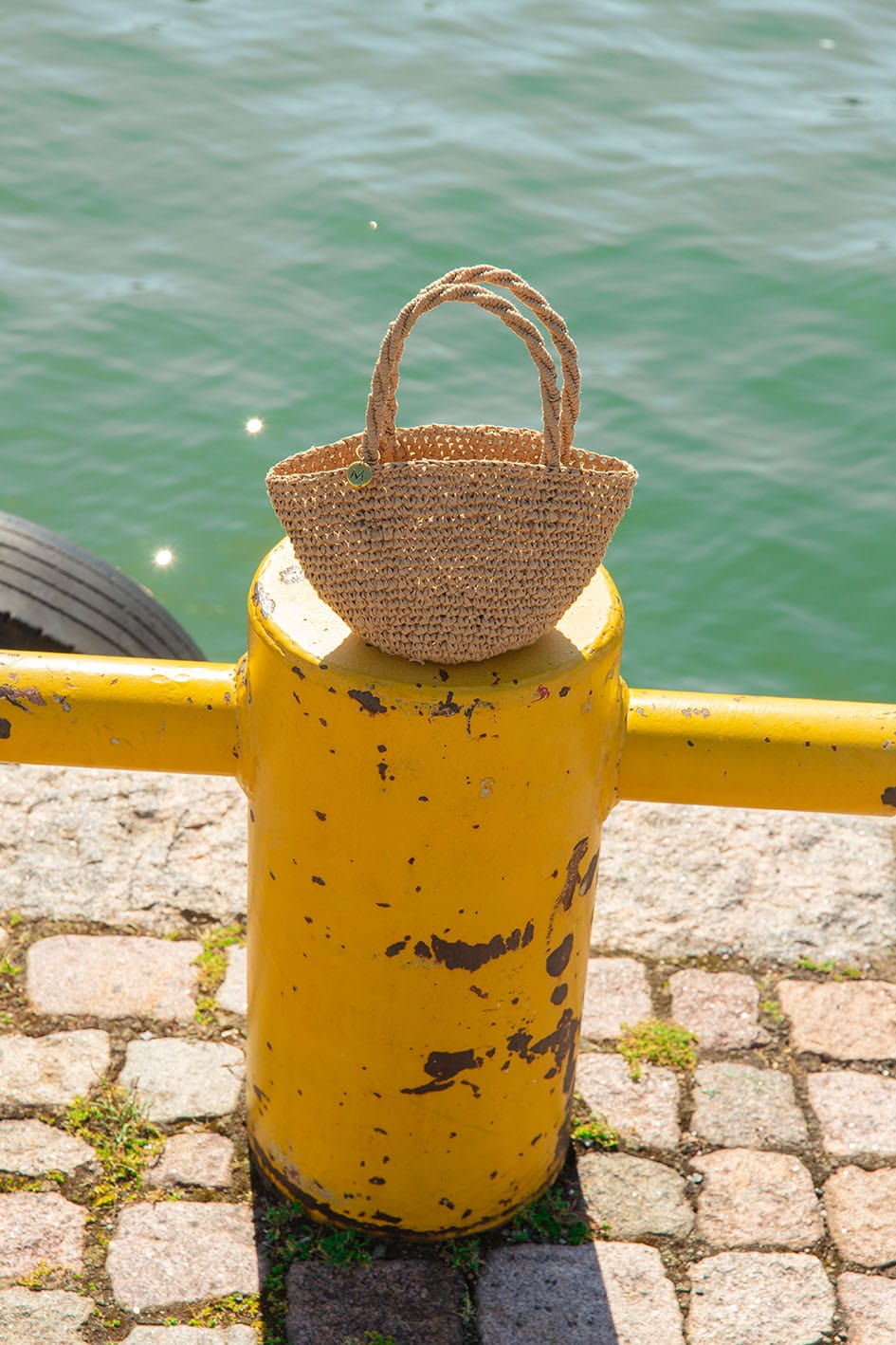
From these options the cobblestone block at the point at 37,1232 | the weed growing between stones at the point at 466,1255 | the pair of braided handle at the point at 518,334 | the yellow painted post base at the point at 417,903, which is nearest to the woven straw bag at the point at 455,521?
the pair of braided handle at the point at 518,334

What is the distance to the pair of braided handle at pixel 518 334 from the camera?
1864 millimetres

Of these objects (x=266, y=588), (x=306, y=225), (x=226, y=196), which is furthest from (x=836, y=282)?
(x=266, y=588)

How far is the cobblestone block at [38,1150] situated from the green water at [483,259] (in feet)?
9.55

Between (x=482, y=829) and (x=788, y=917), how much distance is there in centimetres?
136

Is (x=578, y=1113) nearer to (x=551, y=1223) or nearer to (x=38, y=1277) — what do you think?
(x=551, y=1223)

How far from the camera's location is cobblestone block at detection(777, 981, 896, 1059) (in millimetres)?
2928

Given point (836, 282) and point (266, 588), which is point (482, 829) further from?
point (836, 282)

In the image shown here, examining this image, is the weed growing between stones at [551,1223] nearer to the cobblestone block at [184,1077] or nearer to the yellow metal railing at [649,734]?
the cobblestone block at [184,1077]

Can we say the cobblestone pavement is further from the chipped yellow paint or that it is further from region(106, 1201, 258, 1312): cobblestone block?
the chipped yellow paint

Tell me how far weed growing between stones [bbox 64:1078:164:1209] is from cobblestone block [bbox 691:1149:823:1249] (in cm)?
100

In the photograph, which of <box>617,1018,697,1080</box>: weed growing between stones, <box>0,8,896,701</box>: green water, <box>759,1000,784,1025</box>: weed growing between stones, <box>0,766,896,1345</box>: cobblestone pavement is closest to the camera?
<box>0,766,896,1345</box>: cobblestone pavement

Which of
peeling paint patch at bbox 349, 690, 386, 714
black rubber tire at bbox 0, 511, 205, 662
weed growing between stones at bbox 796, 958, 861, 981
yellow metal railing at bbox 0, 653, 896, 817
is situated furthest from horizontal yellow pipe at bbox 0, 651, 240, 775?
black rubber tire at bbox 0, 511, 205, 662

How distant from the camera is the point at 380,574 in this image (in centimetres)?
191

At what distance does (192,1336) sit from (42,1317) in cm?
24
